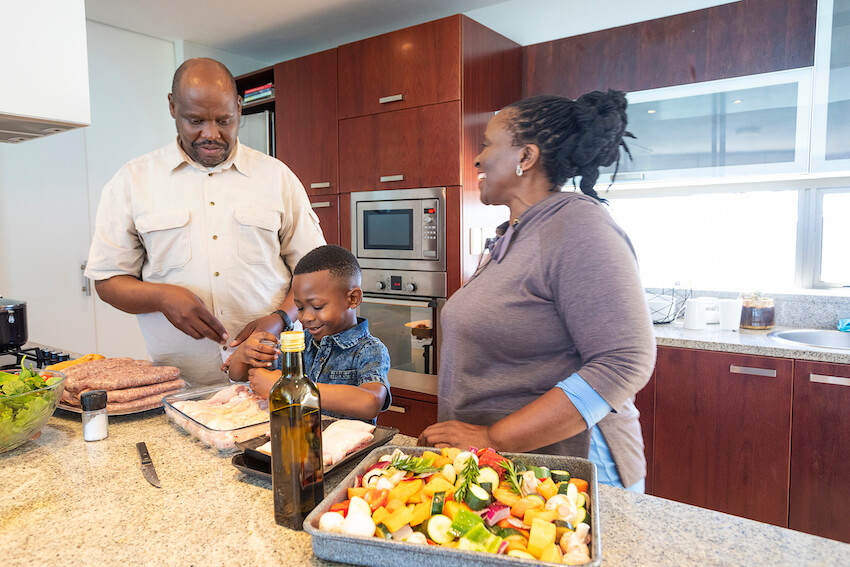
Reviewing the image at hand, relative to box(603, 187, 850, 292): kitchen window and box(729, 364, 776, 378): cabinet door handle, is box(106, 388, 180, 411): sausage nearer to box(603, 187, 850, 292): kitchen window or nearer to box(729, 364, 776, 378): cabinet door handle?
box(729, 364, 776, 378): cabinet door handle

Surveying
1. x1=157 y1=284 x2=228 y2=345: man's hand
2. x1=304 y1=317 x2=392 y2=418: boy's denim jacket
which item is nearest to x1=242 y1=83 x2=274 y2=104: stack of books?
x1=157 y1=284 x2=228 y2=345: man's hand

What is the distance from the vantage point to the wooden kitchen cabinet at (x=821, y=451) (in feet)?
6.43

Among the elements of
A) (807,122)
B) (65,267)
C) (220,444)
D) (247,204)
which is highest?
(807,122)

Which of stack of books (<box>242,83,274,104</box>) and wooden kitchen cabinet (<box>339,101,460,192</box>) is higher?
stack of books (<box>242,83,274,104</box>)

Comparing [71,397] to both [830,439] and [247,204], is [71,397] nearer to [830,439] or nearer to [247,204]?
[247,204]

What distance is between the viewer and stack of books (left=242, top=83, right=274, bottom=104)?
3.56m

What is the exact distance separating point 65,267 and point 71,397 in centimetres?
255

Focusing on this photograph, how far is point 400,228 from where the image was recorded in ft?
9.65

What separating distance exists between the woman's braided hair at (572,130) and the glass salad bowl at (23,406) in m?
1.12

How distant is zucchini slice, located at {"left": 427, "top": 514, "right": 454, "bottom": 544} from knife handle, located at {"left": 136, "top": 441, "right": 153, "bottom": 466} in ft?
2.10

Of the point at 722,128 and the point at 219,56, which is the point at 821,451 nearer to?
the point at 722,128

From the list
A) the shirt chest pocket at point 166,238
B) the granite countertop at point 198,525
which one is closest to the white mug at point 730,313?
the granite countertop at point 198,525

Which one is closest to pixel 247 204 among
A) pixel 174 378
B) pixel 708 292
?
pixel 174 378

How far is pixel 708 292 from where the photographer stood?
8.90 feet
